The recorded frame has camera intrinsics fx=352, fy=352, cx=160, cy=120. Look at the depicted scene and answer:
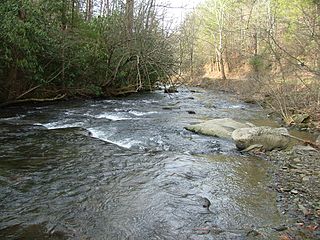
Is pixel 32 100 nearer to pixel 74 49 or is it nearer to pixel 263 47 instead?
pixel 74 49

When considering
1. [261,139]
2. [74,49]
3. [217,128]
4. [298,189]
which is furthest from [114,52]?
[298,189]

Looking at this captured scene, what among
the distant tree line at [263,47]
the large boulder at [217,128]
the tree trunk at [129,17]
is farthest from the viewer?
the tree trunk at [129,17]

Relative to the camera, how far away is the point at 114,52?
19062 millimetres

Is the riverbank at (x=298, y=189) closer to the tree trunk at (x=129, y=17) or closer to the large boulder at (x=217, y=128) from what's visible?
the large boulder at (x=217, y=128)

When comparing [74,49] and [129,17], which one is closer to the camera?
[74,49]

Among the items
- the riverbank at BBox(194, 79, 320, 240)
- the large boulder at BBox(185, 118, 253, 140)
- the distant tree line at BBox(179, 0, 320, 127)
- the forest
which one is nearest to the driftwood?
the forest

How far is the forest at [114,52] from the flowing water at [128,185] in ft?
12.2

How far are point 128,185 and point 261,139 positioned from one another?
4.33 meters

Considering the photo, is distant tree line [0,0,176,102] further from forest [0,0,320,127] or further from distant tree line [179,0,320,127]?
distant tree line [179,0,320,127]

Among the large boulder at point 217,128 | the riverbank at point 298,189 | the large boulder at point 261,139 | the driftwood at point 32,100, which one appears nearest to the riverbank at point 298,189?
the riverbank at point 298,189

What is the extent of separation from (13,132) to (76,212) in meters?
5.96

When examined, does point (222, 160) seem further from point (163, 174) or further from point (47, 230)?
point (47, 230)

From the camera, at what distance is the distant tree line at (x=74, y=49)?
1310 cm

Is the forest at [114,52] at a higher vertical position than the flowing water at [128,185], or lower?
higher
